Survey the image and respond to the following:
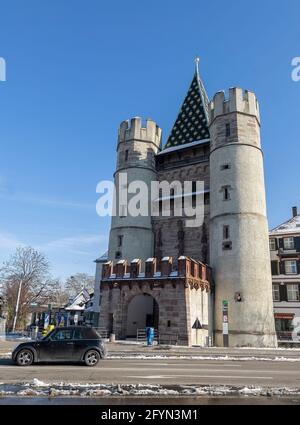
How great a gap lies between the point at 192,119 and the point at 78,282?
63.6m

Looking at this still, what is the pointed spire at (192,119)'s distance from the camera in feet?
135

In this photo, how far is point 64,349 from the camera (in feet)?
42.9

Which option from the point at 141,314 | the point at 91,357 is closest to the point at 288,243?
the point at 141,314

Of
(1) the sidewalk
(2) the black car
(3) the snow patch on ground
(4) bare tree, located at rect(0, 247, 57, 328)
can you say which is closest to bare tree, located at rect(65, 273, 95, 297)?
(4) bare tree, located at rect(0, 247, 57, 328)

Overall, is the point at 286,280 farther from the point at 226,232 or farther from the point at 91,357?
the point at 91,357

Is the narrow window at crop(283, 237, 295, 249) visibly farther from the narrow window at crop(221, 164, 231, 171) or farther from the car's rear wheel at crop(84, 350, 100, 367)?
the car's rear wheel at crop(84, 350, 100, 367)

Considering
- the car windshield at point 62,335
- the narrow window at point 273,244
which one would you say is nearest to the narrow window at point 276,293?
the narrow window at point 273,244

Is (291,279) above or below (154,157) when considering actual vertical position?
below
